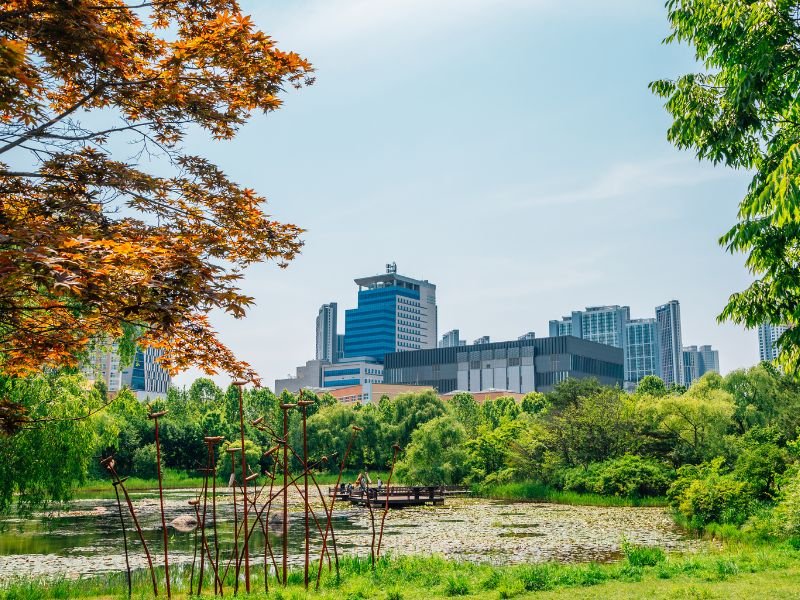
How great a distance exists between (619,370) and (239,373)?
388 feet

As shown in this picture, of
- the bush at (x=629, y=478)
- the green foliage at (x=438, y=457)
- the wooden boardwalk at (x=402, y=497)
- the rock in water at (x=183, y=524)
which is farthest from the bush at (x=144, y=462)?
the bush at (x=629, y=478)

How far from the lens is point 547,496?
33.9m

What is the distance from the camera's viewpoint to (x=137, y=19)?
303 inches

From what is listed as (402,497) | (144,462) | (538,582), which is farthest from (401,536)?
(144,462)

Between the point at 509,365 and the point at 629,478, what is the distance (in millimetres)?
79290

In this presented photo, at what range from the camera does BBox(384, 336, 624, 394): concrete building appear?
106m

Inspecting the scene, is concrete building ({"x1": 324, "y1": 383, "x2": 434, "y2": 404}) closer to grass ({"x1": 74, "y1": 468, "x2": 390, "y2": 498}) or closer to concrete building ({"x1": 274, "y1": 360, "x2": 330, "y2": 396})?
grass ({"x1": 74, "y1": 468, "x2": 390, "y2": 498})

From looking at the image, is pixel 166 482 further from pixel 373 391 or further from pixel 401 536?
pixel 373 391

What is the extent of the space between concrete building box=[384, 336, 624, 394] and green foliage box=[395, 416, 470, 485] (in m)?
64.0

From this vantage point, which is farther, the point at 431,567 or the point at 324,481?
the point at 324,481

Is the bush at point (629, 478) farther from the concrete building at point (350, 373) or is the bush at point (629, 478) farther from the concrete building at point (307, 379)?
the concrete building at point (307, 379)

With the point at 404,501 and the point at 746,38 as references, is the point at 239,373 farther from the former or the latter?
the point at 404,501

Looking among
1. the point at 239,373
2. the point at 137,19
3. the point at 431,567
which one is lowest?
the point at 431,567

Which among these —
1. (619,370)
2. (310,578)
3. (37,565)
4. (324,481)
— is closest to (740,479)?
(310,578)
